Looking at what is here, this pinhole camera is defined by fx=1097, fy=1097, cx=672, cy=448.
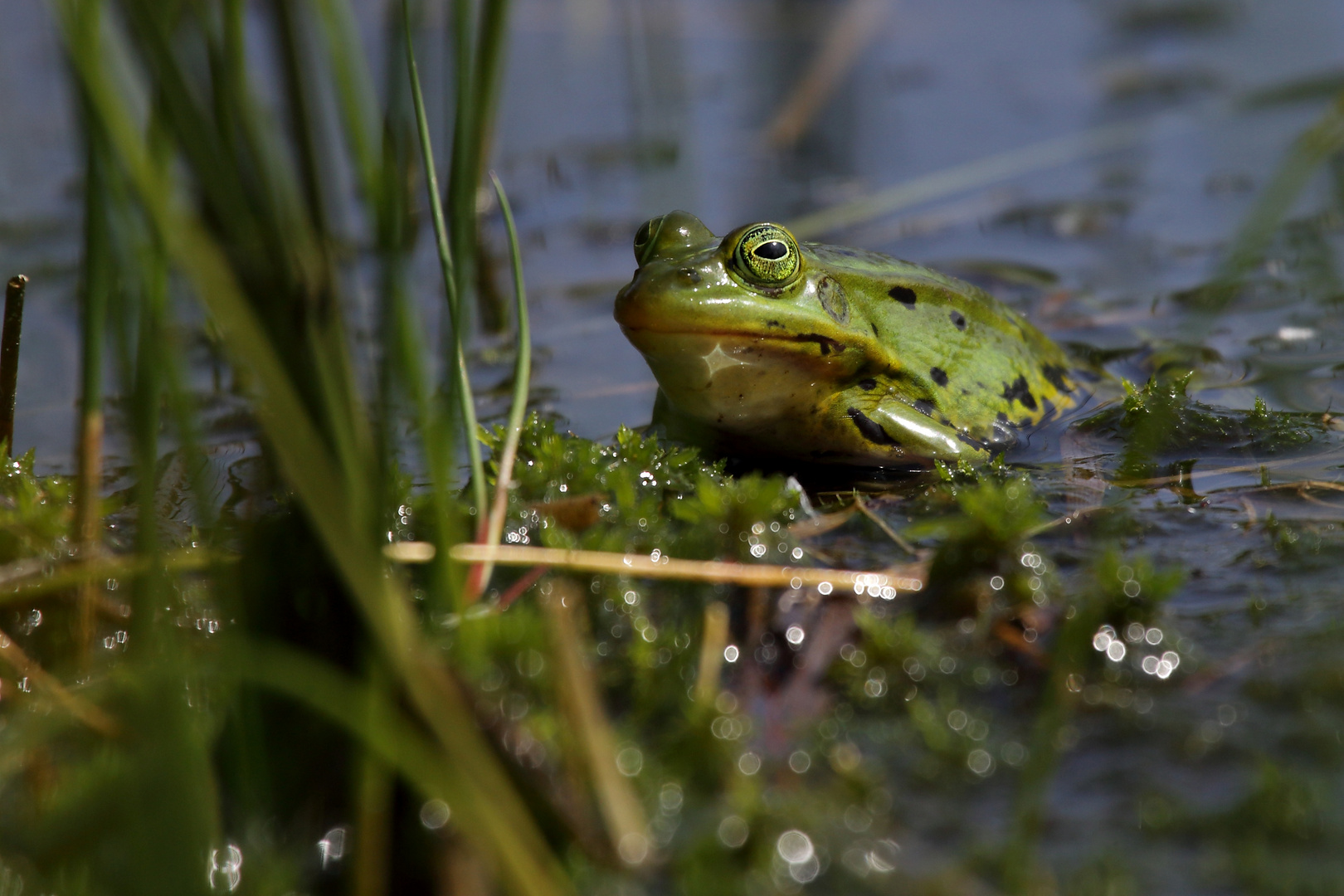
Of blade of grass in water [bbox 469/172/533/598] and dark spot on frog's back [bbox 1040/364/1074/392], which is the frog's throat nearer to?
blade of grass in water [bbox 469/172/533/598]

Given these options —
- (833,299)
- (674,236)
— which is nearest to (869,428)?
(833,299)

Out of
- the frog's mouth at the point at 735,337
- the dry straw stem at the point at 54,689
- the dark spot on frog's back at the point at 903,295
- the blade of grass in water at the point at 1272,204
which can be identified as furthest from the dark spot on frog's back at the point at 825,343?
the dry straw stem at the point at 54,689

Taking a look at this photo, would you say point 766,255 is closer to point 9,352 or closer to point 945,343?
point 945,343

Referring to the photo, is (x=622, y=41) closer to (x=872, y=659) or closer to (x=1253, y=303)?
(x=1253, y=303)

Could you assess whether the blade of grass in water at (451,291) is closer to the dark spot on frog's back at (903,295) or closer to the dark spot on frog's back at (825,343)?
the dark spot on frog's back at (825,343)

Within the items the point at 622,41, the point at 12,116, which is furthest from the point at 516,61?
the point at 12,116
